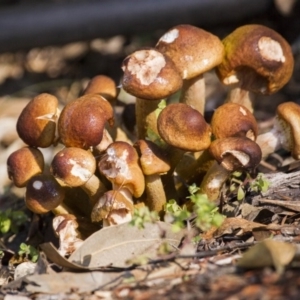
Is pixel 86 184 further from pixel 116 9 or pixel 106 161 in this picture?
pixel 116 9

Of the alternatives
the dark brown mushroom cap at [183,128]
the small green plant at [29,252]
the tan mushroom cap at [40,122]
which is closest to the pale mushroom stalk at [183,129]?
the dark brown mushroom cap at [183,128]

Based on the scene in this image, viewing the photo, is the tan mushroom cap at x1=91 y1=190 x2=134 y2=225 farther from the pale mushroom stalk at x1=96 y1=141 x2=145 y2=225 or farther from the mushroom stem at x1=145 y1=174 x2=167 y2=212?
the mushroom stem at x1=145 y1=174 x2=167 y2=212

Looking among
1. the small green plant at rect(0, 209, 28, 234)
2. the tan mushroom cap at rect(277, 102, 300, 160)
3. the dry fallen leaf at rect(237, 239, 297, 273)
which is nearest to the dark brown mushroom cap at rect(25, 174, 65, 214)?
the small green plant at rect(0, 209, 28, 234)

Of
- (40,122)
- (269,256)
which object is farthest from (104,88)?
(269,256)

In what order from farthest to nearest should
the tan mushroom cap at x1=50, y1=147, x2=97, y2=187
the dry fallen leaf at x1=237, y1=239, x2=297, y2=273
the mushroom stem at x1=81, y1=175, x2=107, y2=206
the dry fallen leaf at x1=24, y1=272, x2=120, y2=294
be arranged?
the mushroom stem at x1=81, y1=175, x2=107, y2=206
the tan mushroom cap at x1=50, y1=147, x2=97, y2=187
the dry fallen leaf at x1=24, y1=272, x2=120, y2=294
the dry fallen leaf at x1=237, y1=239, x2=297, y2=273

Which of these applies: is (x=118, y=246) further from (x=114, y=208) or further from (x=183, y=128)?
(x=183, y=128)
